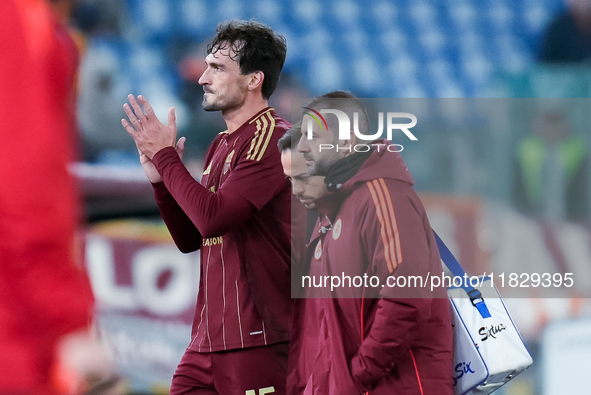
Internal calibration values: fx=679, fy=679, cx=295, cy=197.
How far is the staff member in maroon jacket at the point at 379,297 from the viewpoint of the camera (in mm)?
1754

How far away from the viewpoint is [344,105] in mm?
2049

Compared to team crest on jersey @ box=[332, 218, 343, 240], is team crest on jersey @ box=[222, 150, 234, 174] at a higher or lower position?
higher

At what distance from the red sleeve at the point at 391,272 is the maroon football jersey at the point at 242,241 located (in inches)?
15.1

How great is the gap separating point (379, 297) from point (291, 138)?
0.59 m

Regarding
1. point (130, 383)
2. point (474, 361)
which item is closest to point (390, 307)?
point (474, 361)

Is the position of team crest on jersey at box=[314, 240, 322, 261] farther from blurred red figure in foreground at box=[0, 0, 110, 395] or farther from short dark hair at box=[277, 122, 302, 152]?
blurred red figure in foreground at box=[0, 0, 110, 395]

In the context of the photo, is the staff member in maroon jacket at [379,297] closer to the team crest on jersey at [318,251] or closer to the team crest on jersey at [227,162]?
the team crest on jersey at [318,251]

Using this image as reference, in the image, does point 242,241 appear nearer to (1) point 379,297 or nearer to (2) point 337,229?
(2) point 337,229

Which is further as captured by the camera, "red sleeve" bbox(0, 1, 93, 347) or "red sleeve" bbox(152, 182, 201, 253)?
"red sleeve" bbox(152, 182, 201, 253)

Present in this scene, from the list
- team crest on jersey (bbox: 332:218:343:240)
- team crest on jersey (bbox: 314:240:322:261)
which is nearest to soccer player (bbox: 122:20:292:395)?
team crest on jersey (bbox: 314:240:322:261)

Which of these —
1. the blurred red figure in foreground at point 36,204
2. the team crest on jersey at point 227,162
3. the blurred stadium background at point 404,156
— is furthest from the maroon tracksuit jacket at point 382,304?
the blurred stadium background at point 404,156

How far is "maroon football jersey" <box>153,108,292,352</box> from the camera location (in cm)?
204

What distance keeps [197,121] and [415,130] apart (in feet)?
4.86

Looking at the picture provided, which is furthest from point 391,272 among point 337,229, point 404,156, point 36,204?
point 404,156
